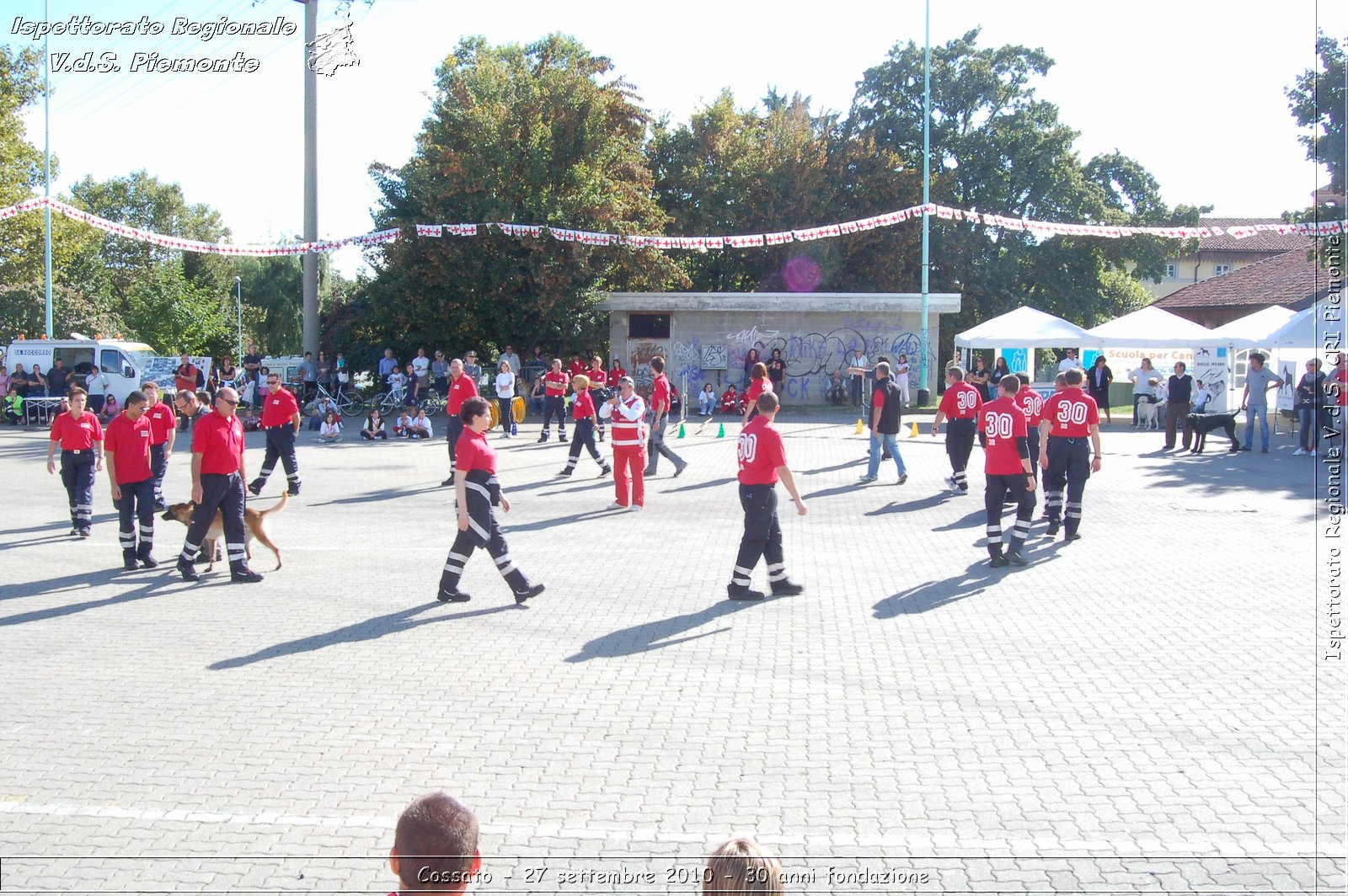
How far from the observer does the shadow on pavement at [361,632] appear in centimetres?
729

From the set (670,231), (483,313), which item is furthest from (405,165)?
(670,231)

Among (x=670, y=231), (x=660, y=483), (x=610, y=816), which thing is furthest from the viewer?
(x=670, y=231)

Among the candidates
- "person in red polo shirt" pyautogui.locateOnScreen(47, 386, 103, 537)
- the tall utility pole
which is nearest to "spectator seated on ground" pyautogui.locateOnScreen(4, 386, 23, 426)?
the tall utility pole

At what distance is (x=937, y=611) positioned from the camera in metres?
8.61

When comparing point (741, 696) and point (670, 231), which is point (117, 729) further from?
point (670, 231)

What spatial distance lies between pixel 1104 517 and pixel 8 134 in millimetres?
38057

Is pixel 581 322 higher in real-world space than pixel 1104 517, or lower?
higher

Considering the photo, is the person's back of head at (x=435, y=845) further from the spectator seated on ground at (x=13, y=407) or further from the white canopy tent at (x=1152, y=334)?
the spectator seated on ground at (x=13, y=407)

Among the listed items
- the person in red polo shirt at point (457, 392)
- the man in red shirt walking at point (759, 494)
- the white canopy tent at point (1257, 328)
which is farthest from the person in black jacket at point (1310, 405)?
the person in red polo shirt at point (457, 392)

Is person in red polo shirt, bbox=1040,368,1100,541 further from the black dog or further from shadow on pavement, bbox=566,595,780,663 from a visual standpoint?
the black dog

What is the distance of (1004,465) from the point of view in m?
10.1

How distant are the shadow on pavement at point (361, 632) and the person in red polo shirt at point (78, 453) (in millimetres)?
5414

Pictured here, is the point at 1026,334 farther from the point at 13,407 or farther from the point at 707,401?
the point at 13,407

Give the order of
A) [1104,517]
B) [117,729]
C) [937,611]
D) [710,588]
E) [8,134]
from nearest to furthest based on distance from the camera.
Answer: [117,729], [937,611], [710,588], [1104,517], [8,134]
